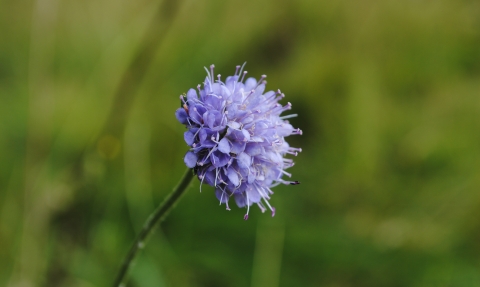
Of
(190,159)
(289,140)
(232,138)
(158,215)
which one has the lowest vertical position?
(158,215)

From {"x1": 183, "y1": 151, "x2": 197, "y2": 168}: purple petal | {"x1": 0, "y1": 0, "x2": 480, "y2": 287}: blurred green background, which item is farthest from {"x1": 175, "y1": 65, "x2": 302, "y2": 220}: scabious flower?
{"x1": 0, "y1": 0, "x2": 480, "y2": 287}: blurred green background

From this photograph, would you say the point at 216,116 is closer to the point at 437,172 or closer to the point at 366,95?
the point at 366,95

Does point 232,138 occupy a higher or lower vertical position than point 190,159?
higher

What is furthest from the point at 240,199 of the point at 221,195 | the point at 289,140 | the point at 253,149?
the point at 289,140

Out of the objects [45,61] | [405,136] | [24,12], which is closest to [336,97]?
[405,136]

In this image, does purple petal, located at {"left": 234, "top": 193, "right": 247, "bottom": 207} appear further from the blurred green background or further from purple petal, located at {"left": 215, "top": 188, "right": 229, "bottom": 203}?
the blurred green background

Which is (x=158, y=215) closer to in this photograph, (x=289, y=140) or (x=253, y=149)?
(x=253, y=149)
